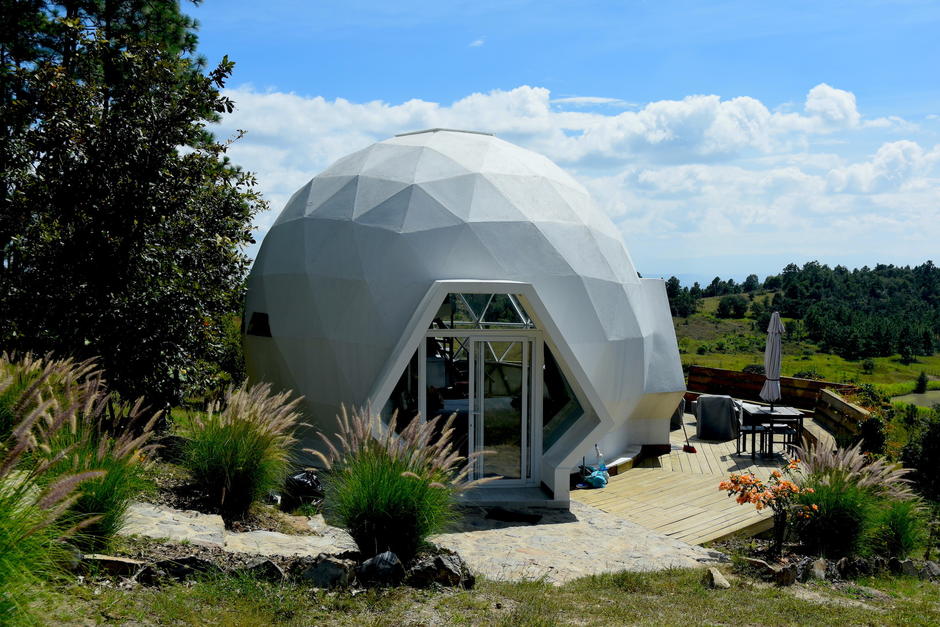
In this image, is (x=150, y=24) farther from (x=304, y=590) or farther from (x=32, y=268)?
(x=304, y=590)

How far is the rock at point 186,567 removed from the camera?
5613 millimetres

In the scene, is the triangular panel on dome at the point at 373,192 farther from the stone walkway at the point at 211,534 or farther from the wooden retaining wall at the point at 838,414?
the wooden retaining wall at the point at 838,414

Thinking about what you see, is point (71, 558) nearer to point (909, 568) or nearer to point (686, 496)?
point (909, 568)

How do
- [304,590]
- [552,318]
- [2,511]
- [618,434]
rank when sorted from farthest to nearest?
[618,434] < [552,318] < [304,590] < [2,511]

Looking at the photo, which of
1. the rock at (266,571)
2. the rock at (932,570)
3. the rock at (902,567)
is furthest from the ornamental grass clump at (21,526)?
the rock at (932,570)

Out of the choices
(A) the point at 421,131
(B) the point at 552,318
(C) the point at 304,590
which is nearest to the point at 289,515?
(C) the point at 304,590

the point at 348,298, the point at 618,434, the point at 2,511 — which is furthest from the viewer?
the point at 618,434

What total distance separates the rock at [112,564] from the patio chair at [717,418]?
14.4 metres

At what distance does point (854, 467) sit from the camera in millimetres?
9406

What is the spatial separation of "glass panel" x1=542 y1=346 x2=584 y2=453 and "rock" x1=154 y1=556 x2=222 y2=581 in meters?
7.03

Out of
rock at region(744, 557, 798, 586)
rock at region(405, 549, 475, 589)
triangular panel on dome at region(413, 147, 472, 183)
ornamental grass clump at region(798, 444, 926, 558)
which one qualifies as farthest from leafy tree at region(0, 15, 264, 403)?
ornamental grass clump at region(798, 444, 926, 558)

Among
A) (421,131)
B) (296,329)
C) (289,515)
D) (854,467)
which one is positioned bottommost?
(289,515)

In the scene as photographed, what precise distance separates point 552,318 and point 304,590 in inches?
254

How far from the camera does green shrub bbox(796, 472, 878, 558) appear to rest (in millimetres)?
9297
